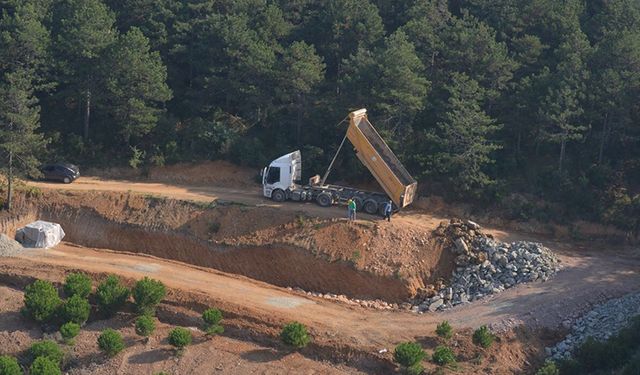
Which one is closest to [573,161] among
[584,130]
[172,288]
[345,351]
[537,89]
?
[584,130]

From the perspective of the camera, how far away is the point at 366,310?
37.2 m

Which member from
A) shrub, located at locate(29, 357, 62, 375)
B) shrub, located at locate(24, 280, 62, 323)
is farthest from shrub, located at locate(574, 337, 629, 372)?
shrub, located at locate(24, 280, 62, 323)

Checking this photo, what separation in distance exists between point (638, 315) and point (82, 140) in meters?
36.1

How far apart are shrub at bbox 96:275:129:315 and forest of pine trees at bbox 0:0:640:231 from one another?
1266 centimetres

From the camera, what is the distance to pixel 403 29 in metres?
53.7

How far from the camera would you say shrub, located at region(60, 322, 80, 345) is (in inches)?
1300

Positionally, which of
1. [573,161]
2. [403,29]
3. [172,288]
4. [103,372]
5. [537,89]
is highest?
[403,29]

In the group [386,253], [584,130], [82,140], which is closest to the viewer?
[386,253]

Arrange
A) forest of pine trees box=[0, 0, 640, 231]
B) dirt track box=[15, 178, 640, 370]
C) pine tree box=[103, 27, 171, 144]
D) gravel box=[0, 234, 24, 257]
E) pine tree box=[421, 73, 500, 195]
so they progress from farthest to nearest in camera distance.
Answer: pine tree box=[103, 27, 171, 144] → forest of pine trees box=[0, 0, 640, 231] → pine tree box=[421, 73, 500, 195] → gravel box=[0, 234, 24, 257] → dirt track box=[15, 178, 640, 370]

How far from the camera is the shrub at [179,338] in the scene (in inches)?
1277

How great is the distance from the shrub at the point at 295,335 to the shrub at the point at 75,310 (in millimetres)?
9288

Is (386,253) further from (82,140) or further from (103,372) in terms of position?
(82,140)

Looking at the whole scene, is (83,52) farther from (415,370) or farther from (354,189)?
(415,370)

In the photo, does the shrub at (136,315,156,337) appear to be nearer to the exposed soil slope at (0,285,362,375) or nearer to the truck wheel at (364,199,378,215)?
the exposed soil slope at (0,285,362,375)
